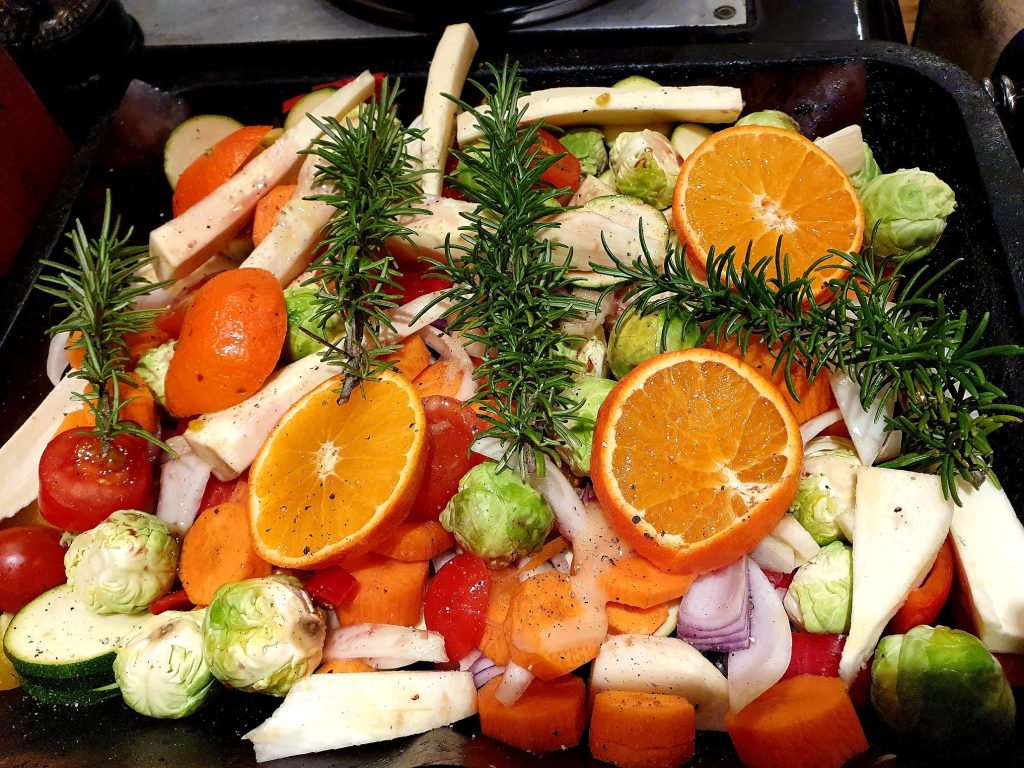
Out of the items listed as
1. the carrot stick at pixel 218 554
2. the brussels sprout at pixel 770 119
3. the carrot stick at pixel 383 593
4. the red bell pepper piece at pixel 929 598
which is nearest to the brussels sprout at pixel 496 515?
the carrot stick at pixel 383 593

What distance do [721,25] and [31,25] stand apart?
110 inches

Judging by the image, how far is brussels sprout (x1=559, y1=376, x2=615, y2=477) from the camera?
192 centimetres

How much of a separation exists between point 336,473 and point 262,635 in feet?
1.31

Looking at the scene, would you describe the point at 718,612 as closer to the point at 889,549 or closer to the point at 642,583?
the point at 642,583

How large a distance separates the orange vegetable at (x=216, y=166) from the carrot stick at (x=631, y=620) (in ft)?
6.02

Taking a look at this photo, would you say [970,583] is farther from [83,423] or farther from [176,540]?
[83,423]

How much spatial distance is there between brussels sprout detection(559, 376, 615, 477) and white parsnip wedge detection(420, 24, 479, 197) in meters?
0.78

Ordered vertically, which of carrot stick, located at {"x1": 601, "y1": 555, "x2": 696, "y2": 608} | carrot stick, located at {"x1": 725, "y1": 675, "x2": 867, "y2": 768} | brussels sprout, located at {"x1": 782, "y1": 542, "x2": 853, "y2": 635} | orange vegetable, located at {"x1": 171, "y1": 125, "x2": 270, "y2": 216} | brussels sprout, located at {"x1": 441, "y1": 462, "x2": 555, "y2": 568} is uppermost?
orange vegetable, located at {"x1": 171, "y1": 125, "x2": 270, "y2": 216}

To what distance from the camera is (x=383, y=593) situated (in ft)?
6.28

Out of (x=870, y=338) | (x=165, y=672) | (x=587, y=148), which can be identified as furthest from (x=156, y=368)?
(x=870, y=338)

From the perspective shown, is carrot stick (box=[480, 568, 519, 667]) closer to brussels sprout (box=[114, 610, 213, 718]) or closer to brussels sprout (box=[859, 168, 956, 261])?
brussels sprout (box=[114, 610, 213, 718])

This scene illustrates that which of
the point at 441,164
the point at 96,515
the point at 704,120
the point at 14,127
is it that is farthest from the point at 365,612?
the point at 14,127

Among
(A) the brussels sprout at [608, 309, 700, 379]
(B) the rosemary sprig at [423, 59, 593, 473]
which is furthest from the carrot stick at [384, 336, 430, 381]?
(A) the brussels sprout at [608, 309, 700, 379]

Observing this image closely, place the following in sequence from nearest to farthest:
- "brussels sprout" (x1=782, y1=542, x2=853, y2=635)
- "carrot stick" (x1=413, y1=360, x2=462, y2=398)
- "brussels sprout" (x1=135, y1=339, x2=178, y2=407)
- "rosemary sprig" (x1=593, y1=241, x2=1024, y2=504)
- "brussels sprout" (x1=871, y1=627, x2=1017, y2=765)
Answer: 1. "brussels sprout" (x1=871, y1=627, x2=1017, y2=765)
2. "rosemary sprig" (x1=593, y1=241, x2=1024, y2=504)
3. "brussels sprout" (x1=782, y1=542, x2=853, y2=635)
4. "carrot stick" (x1=413, y1=360, x2=462, y2=398)
5. "brussels sprout" (x1=135, y1=339, x2=178, y2=407)
